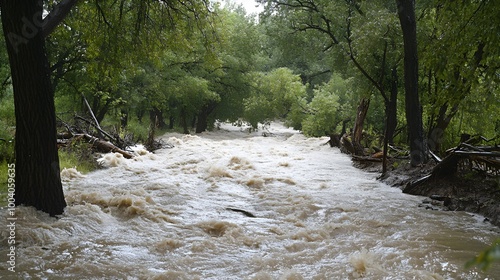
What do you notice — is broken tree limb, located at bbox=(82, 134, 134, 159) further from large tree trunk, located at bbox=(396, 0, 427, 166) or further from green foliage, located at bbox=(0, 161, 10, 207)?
large tree trunk, located at bbox=(396, 0, 427, 166)

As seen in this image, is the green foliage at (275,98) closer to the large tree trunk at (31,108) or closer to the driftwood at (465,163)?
the driftwood at (465,163)

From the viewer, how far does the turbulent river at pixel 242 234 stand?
4.12 meters

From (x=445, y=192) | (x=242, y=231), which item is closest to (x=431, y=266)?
(x=242, y=231)

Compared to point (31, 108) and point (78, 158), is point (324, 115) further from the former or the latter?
point (31, 108)

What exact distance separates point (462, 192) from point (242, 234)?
183 inches

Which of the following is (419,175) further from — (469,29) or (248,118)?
(248,118)

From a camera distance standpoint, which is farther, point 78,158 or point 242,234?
point 78,158

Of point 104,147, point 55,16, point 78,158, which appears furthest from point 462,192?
point 104,147

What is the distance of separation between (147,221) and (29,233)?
1.66 metres

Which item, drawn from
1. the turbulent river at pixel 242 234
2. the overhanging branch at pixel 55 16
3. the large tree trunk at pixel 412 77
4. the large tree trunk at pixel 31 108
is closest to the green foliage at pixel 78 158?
the turbulent river at pixel 242 234

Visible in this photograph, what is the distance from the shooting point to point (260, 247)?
502 cm

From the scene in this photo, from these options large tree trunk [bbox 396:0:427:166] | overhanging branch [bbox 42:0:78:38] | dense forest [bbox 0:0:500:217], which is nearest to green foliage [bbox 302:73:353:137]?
dense forest [bbox 0:0:500:217]

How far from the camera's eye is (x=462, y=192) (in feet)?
25.0

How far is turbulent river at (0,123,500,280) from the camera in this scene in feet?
13.5
